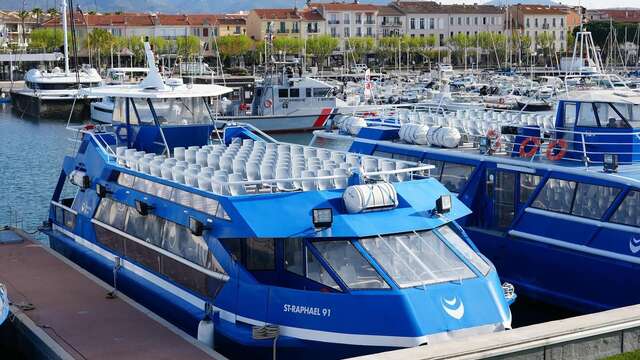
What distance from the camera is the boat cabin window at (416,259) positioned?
14688 millimetres

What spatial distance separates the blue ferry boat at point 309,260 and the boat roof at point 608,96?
248 inches

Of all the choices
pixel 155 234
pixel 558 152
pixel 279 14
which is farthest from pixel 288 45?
pixel 155 234

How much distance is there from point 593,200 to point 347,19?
11527 cm

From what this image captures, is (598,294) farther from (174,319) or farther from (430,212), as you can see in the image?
(174,319)

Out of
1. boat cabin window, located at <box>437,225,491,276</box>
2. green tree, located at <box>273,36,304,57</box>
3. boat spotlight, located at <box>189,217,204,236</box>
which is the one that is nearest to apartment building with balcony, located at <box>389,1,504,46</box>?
green tree, located at <box>273,36,304,57</box>

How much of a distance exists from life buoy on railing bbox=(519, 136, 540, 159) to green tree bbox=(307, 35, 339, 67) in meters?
100

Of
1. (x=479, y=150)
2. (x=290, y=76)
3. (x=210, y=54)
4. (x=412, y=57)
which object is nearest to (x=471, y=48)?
(x=412, y=57)

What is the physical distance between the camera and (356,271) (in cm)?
1466

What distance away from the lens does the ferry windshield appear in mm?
14688

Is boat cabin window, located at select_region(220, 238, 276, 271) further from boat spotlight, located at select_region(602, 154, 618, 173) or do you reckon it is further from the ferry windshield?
boat spotlight, located at select_region(602, 154, 618, 173)

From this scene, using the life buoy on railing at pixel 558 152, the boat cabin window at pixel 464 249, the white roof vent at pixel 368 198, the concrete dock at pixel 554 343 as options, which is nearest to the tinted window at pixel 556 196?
the life buoy on railing at pixel 558 152

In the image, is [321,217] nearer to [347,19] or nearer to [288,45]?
[288,45]

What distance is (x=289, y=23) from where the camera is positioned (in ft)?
424

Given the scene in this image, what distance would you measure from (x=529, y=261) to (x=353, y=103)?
4283 cm
